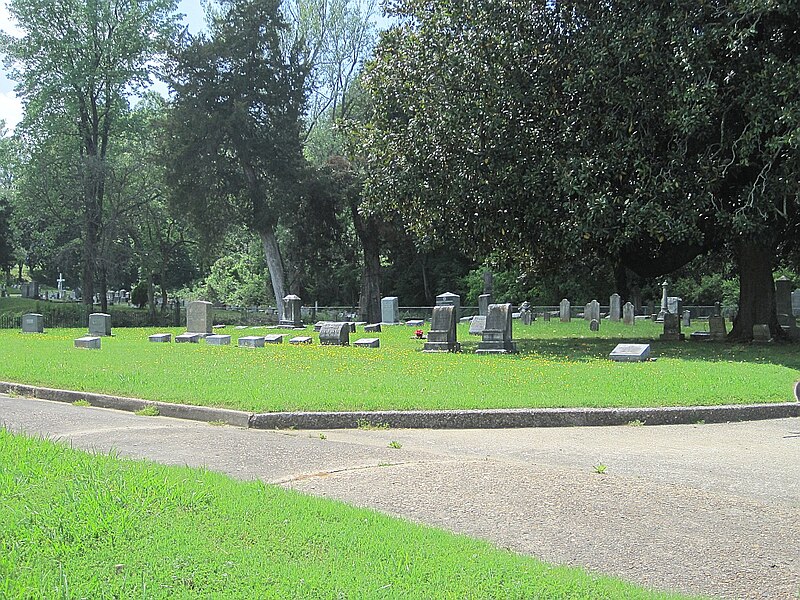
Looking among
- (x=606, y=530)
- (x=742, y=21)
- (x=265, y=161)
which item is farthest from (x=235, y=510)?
(x=265, y=161)

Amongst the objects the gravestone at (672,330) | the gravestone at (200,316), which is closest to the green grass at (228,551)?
the gravestone at (672,330)

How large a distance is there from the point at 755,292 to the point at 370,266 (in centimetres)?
2467

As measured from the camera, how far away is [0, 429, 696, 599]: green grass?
12.7ft

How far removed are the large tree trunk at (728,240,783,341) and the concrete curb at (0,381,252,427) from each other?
1789cm

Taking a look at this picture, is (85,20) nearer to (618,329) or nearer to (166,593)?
(618,329)

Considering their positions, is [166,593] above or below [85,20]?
below

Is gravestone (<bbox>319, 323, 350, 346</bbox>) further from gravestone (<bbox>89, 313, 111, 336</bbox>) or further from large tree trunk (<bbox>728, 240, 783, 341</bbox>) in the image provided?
large tree trunk (<bbox>728, 240, 783, 341</bbox>)

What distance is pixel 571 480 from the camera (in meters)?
6.80

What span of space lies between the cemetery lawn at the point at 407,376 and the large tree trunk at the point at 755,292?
97.9 inches

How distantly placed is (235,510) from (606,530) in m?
2.39

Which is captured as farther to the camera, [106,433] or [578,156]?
[578,156]

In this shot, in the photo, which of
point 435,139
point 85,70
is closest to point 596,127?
point 435,139

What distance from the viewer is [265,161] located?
44.2 m

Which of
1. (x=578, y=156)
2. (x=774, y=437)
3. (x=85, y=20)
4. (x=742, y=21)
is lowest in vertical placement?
(x=774, y=437)
